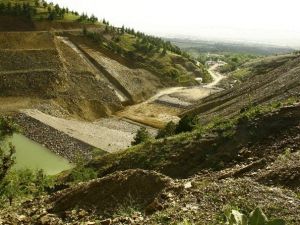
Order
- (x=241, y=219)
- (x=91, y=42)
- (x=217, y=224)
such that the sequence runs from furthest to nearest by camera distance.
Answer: (x=91, y=42)
(x=217, y=224)
(x=241, y=219)

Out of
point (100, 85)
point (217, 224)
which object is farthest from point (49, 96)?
point (217, 224)

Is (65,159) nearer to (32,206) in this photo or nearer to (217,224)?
(32,206)

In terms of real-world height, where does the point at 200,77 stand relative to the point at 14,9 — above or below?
below

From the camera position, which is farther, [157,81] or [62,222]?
[157,81]

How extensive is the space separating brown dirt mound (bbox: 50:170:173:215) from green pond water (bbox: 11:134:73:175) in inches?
1104

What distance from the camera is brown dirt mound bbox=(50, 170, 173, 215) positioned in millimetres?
17047

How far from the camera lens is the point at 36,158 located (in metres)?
50.8

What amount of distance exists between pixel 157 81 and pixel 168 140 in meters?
70.8

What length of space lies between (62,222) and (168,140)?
1427 centimetres

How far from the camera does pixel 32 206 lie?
20000 millimetres

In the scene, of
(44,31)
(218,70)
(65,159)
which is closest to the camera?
(65,159)

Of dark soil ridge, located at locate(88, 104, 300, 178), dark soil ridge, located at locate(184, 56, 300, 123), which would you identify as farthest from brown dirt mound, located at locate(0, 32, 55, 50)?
dark soil ridge, located at locate(88, 104, 300, 178)

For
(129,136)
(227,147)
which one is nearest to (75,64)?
(129,136)

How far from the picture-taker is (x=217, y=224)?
502 inches
